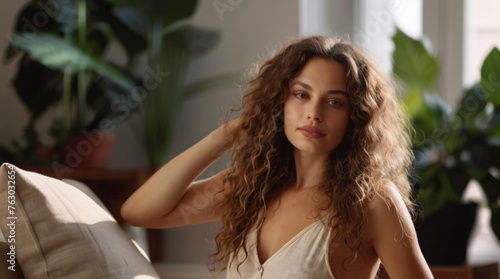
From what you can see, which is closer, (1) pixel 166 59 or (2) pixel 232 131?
(2) pixel 232 131

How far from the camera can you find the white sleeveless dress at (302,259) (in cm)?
119

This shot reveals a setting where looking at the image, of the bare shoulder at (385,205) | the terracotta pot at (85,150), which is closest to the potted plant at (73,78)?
the terracotta pot at (85,150)

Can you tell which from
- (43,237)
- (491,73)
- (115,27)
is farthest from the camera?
(115,27)

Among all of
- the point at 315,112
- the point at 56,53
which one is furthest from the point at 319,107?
the point at 56,53

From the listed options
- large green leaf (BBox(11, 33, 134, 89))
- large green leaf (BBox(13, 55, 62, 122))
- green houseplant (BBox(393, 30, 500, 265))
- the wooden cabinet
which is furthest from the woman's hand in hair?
large green leaf (BBox(13, 55, 62, 122))

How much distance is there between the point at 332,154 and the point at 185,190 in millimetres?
327

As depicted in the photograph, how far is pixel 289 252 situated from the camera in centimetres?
122

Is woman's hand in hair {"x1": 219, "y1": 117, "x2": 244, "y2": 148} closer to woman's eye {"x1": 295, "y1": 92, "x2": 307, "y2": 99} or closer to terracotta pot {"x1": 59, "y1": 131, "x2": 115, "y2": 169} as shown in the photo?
woman's eye {"x1": 295, "y1": 92, "x2": 307, "y2": 99}

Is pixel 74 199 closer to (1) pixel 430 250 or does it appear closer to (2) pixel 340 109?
(2) pixel 340 109

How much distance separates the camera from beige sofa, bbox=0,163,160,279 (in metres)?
1.10

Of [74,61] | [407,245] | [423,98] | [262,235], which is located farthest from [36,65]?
[407,245]

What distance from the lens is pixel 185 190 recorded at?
55.9 inches

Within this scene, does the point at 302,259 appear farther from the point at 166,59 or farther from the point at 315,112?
the point at 166,59

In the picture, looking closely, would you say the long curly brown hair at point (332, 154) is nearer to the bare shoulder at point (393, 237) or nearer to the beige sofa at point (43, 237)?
the bare shoulder at point (393, 237)
